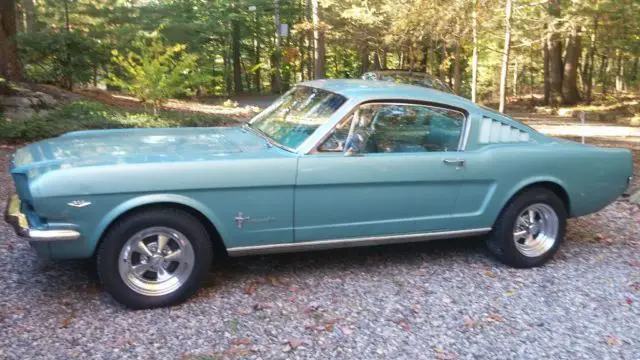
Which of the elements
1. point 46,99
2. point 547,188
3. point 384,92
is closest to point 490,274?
point 547,188

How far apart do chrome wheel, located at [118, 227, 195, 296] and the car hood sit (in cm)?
A: 50

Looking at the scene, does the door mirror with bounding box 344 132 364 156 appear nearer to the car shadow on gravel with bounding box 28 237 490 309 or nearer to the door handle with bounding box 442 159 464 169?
the door handle with bounding box 442 159 464 169

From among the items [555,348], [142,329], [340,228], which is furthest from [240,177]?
[555,348]

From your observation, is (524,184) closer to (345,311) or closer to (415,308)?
(415,308)

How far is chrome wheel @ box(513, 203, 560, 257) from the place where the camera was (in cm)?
477

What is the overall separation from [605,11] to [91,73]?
14.3 m

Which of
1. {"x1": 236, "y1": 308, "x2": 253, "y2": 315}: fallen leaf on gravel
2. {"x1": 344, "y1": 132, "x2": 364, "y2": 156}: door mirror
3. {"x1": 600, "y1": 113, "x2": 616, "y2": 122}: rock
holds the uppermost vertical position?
{"x1": 344, "y1": 132, "x2": 364, "y2": 156}: door mirror

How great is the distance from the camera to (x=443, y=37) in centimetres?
1183

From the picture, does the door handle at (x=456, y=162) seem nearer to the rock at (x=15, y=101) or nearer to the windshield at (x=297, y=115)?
the windshield at (x=297, y=115)

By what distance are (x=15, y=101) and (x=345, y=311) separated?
36.2 feet

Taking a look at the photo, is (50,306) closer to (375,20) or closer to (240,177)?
(240,177)

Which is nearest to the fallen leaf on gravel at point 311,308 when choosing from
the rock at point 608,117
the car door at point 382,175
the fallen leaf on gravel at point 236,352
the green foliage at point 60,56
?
the car door at point 382,175

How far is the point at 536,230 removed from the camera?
191 inches

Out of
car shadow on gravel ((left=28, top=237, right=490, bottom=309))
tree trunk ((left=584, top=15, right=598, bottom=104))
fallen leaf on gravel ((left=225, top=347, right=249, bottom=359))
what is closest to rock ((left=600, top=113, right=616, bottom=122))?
tree trunk ((left=584, top=15, right=598, bottom=104))
